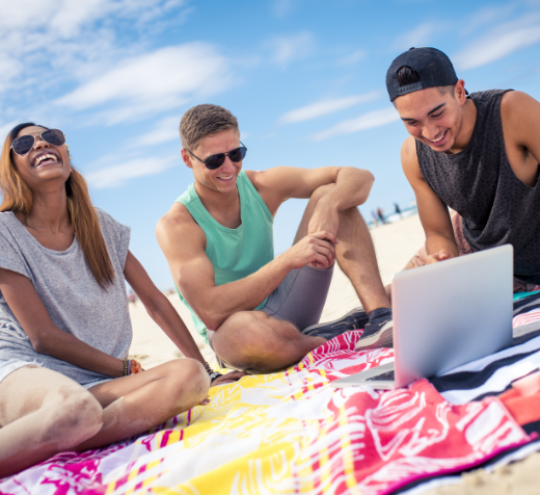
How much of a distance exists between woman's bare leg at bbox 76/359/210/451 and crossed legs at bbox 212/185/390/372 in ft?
1.86

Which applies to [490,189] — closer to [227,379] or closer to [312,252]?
[312,252]

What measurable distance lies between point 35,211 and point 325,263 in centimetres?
176

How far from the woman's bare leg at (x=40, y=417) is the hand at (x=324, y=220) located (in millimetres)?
1732

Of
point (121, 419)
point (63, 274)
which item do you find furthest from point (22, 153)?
point (121, 419)

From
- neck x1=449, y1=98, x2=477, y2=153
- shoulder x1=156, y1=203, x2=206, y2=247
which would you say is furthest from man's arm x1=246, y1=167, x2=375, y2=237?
neck x1=449, y1=98, x2=477, y2=153

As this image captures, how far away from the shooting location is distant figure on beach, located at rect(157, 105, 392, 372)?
298cm

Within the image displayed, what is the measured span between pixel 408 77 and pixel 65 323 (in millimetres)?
2388

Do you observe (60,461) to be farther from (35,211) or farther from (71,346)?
(35,211)

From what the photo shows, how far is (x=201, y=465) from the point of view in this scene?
1696 millimetres

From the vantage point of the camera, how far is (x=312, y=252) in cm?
287

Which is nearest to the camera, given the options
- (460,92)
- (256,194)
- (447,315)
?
(447,315)

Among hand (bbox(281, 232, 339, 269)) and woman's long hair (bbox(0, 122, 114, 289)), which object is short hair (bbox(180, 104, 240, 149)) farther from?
hand (bbox(281, 232, 339, 269))

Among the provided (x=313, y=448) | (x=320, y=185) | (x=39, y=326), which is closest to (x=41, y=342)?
(x=39, y=326)

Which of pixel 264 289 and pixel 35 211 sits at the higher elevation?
pixel 35 211
